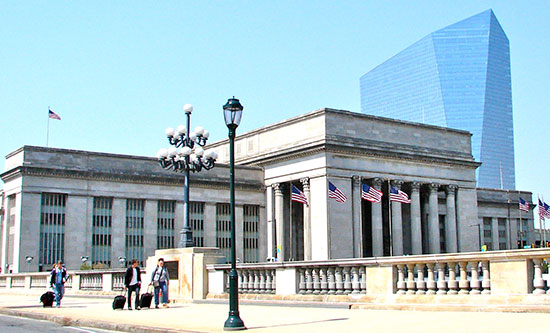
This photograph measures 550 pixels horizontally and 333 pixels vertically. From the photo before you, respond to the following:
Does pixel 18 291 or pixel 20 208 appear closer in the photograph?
pixel 18 291

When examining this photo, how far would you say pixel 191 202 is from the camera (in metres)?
66.9

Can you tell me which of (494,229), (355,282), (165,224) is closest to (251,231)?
(165,224)

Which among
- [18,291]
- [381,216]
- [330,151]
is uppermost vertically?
[330,151]

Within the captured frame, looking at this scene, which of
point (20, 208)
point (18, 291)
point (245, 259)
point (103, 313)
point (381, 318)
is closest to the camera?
point (381, 318)

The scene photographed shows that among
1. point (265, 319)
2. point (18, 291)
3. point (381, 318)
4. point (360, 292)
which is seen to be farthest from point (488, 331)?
point (18, 291)

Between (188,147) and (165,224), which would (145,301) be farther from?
(165,224)

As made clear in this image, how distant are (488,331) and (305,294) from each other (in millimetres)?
11140

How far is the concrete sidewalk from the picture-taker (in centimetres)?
1518

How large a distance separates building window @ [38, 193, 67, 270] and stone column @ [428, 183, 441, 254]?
3448 centimetres

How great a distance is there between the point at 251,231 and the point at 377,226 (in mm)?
12751

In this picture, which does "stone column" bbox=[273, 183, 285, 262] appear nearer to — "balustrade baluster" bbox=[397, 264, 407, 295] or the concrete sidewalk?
the concrete sidewalk

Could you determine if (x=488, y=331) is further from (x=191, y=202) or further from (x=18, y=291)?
(x=191, y=202)

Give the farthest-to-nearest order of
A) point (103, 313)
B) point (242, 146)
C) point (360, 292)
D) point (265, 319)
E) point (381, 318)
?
point (242, 146)
point (103, 313)
point (360, 292)
point (265, 319)
point (381, 318)

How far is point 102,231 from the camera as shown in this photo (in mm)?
62594
